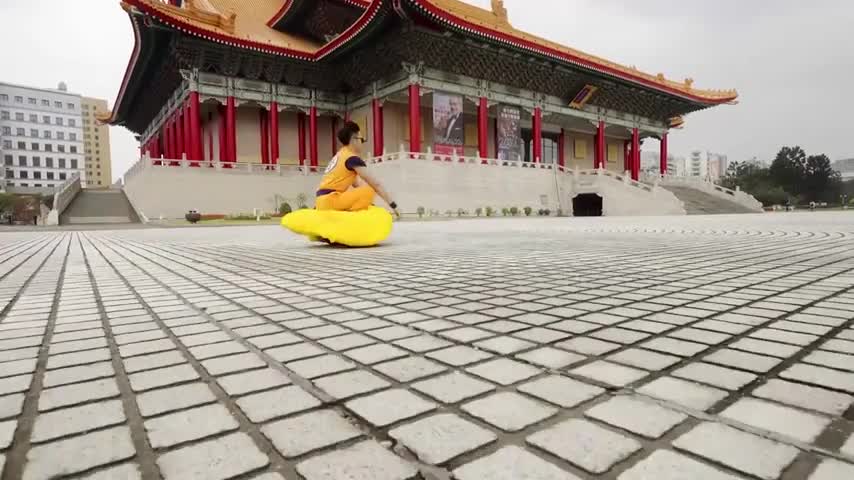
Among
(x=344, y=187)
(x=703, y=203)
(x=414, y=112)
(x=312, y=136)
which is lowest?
(x=344, y=187)

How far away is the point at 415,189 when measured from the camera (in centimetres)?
1842

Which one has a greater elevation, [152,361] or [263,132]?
[263,132]

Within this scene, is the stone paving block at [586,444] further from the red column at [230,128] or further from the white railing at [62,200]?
the red column at [230,128]

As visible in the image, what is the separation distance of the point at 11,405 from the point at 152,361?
0.37 meters

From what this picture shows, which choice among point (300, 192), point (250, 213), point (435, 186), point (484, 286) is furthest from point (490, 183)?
point (484, 286)

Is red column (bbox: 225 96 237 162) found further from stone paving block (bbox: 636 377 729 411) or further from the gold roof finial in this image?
stone paving block (bbox: 636 377 729 411)

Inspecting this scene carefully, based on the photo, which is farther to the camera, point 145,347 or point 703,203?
point 703,203

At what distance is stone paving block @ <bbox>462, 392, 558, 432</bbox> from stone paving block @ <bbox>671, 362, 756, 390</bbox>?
1.60ft

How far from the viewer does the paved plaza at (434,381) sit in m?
0.93

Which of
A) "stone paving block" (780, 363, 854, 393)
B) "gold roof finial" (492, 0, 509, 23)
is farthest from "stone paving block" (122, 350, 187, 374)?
"gold roof finial" (492, 0, 509, 23)

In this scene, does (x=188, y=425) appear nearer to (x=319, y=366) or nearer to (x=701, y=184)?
(x=319, y=366)

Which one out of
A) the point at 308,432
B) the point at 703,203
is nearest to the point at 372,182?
the point at 308,432

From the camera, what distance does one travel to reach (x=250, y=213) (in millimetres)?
19016

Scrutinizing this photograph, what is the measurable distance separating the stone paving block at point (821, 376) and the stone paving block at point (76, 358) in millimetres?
2091
